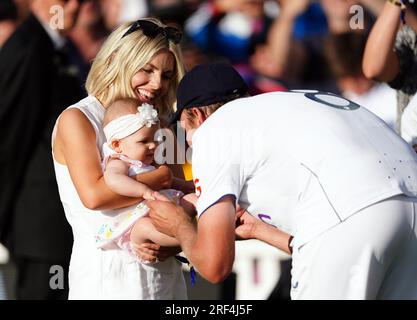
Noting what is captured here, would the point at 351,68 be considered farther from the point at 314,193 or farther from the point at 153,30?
the point at 314,193

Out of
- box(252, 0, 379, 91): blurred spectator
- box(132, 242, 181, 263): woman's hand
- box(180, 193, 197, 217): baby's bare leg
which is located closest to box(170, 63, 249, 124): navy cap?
box(180, 193, 197, 217): baby's bare leg

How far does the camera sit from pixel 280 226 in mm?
4016

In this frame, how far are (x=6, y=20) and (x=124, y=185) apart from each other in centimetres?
383

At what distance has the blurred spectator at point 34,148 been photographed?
644 cm

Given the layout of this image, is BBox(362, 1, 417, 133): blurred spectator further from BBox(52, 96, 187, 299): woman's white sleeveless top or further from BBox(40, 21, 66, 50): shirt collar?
BBox(40, 21, 66, 50): shirt collar

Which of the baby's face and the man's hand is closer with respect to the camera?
the man's hand

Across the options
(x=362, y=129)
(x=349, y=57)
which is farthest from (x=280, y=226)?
(x=349, y=57)

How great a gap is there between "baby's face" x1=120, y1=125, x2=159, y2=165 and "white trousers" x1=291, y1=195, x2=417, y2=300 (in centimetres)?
92

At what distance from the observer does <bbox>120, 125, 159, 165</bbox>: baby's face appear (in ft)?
14.6

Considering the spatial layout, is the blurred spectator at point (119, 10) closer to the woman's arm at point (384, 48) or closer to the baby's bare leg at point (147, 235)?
the woman's arm at point (384, 48)

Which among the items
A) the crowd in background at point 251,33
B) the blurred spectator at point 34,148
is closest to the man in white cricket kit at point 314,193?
the blurred spectator at point 34,148

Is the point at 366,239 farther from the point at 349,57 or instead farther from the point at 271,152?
the point at 349,57

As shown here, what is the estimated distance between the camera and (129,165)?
4.50 m
